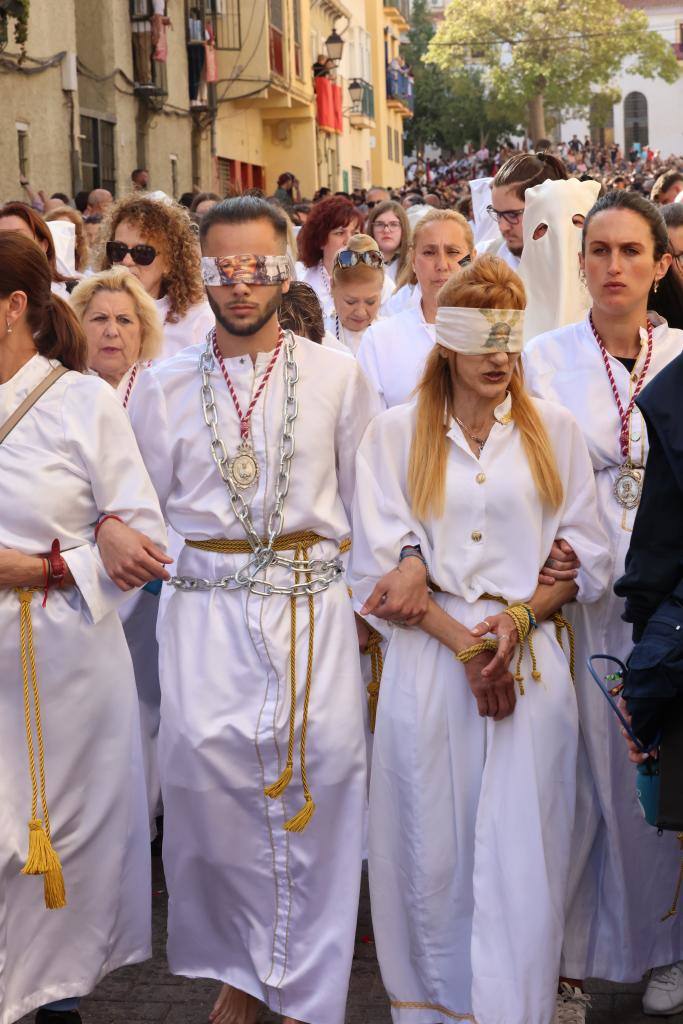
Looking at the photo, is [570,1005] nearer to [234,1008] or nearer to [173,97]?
[234,1008]

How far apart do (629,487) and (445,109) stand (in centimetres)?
7395

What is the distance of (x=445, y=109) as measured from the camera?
7656 cm

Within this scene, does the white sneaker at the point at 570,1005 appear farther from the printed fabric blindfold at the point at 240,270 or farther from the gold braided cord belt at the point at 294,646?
the printed fabric blindfold at the point at 240,270

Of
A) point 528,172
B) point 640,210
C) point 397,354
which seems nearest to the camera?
point 640,210

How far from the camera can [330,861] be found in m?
4.92

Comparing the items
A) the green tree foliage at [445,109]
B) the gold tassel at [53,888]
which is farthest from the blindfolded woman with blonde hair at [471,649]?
the green tree foliage at [445,109]

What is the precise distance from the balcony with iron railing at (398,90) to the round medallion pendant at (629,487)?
188 ft


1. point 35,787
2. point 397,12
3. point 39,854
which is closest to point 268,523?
point 35,787

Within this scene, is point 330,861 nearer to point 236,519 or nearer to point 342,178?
point 236,519

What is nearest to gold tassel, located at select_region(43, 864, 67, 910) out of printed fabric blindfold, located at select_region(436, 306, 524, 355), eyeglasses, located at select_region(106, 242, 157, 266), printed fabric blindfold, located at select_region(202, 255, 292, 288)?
printed fabric blindfold, located at select_region(202, 255, 292, 288)

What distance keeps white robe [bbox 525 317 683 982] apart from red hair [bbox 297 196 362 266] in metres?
5.46

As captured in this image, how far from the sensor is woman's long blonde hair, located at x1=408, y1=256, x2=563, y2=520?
4.64 meters

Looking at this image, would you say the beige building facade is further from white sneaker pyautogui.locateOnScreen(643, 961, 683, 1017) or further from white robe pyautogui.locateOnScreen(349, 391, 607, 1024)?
white sneaker pyautogui.locateOnScreen(643, 961, 683, 1017)

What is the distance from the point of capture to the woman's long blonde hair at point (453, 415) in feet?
15.2
